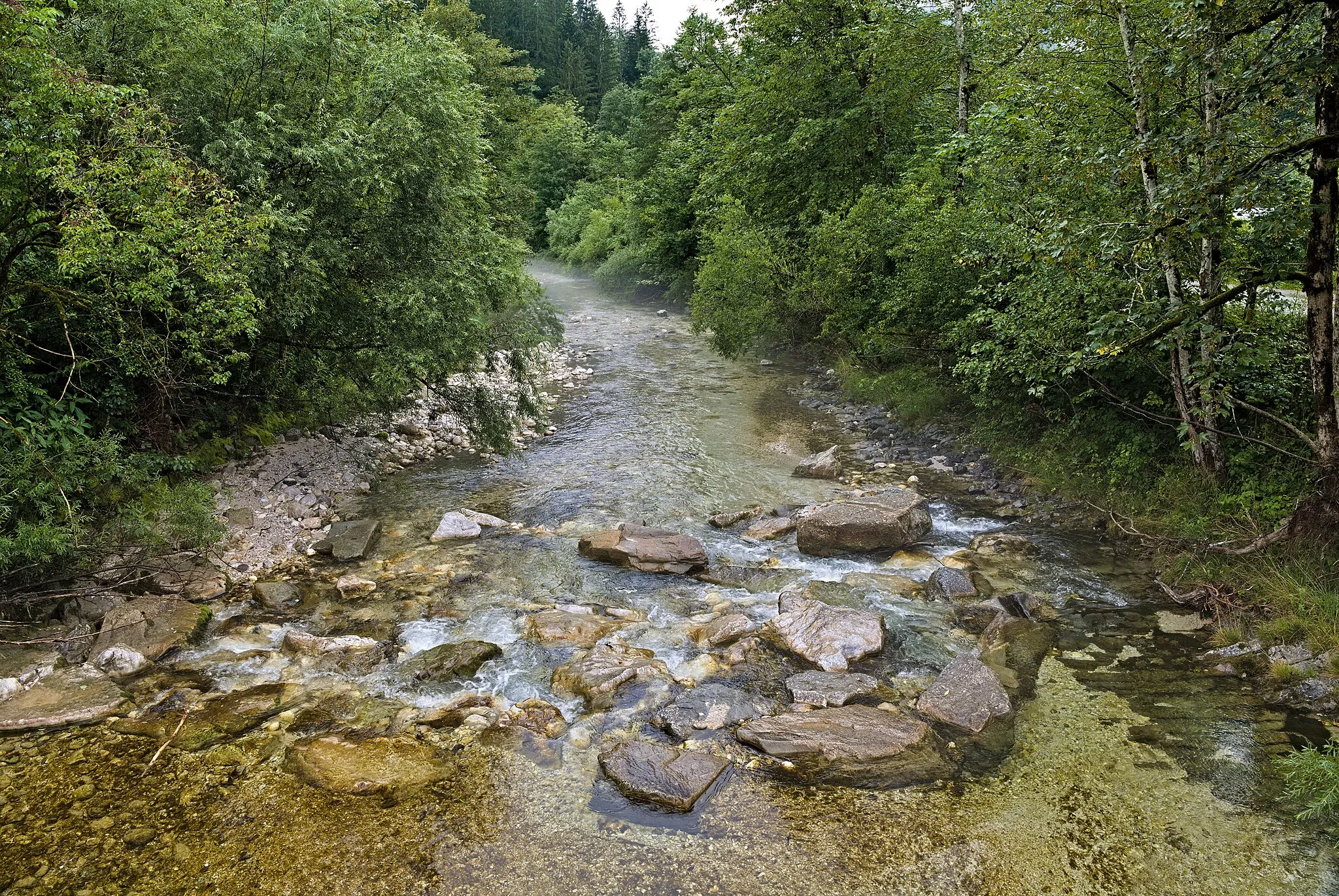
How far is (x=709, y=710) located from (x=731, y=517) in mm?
5088

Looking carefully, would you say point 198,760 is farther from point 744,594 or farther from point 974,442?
point 974,442

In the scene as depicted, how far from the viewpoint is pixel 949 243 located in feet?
45.8

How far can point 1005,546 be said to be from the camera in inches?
415

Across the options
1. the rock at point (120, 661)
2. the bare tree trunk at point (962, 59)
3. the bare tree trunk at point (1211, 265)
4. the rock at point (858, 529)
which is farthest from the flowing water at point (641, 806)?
the bare tree trunk at point (962, 59)

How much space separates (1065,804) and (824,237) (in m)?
14.0

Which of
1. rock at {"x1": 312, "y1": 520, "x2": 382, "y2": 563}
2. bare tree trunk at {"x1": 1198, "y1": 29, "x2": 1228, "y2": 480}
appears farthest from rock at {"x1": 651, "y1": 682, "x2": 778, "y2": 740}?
bare tree trunk at {"x1": 1198, "y1": 29, "x2": 1228, "y2": 480}

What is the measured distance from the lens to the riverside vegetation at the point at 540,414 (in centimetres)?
659

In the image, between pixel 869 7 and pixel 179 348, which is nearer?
pixel 179 348

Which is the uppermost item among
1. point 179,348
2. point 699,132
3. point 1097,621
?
point 699,132

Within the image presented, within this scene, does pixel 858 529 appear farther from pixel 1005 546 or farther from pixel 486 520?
pixel 486 520

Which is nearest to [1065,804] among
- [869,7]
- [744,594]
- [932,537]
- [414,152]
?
[744,594]

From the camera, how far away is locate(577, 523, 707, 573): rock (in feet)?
33.2

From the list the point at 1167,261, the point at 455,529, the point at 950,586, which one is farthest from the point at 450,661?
the point at 1167,261

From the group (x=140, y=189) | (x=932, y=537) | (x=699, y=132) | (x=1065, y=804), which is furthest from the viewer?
(x=699, y=132)
